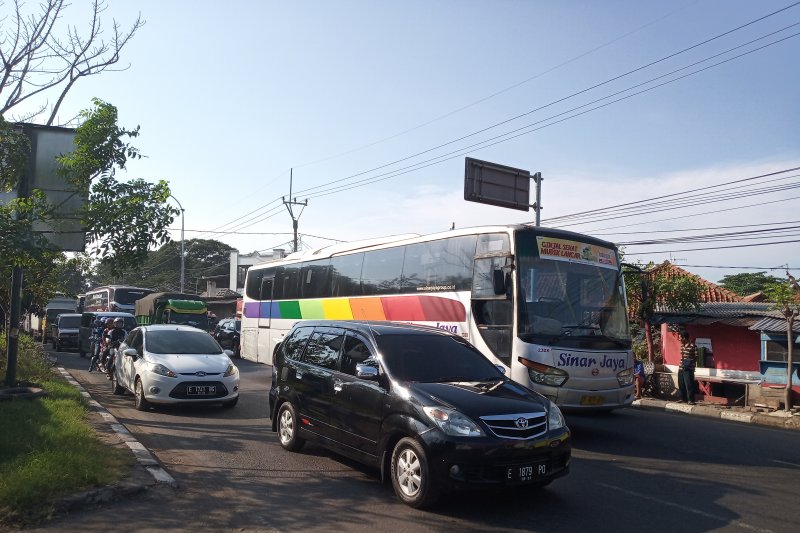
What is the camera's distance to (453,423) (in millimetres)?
5883

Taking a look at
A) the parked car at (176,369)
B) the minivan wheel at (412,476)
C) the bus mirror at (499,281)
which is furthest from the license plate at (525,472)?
the parked car at (176,369)

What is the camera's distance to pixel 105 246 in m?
10.6

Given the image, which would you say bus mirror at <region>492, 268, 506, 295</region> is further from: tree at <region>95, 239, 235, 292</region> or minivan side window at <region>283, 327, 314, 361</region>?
tree at <region>95, 239, 235, 292</region>

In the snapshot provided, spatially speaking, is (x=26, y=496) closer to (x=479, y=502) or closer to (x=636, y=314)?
(x=479, y=502)

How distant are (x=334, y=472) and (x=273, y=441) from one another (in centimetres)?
→ 202

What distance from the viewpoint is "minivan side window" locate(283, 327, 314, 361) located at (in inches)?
341

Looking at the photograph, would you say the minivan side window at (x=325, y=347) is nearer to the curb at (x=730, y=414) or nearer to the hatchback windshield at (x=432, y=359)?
the hatchback windshield at (x=432, y=359)

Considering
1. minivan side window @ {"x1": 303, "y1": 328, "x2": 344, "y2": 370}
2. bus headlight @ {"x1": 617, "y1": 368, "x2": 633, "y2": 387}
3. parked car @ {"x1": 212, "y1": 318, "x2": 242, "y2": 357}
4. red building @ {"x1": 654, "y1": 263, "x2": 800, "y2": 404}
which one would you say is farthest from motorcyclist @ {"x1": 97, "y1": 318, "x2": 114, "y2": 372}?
red building @ {"x1": 654, "y1": 263, "x2": 800, "y2": 404}

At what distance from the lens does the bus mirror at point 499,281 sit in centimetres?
996

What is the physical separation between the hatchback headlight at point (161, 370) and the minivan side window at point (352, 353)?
5174 millimetres

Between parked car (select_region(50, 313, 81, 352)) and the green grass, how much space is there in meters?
20.8

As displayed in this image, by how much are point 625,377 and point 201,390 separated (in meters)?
7.33

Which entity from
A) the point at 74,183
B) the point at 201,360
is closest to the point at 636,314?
the point at 201,360

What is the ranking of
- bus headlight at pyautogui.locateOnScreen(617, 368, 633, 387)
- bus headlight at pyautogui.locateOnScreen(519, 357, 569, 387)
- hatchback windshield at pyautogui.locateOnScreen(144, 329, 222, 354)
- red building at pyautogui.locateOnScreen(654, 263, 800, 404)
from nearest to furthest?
1. bus headlight at pyautogui.locateOnScreen(519, 357, 569, 387)
2. bus headlight at pyautogui.locateOnScreen(617, 368, 633, 387)
3. hatchback windshield at pyautogui.locateOnScreen(144, 329, 222, 354)
4. red building at pyautogui.locateOnScreen(654, 263, 800, 404)
